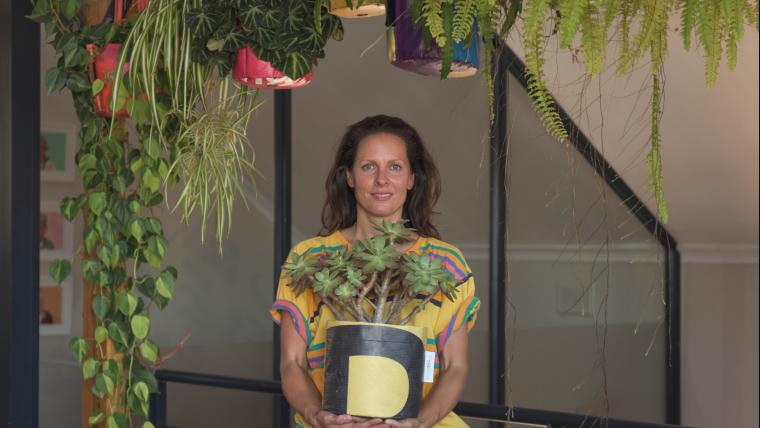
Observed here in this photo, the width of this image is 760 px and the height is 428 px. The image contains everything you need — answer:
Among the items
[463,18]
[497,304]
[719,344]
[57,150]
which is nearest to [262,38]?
[463,18]

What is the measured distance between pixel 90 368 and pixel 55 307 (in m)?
1.38

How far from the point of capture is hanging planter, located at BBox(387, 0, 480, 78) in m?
1.60

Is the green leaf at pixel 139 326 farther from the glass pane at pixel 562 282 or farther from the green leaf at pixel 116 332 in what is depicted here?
the glass pane at pixel 562 282

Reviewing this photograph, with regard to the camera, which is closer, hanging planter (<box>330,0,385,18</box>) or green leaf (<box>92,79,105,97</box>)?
hanging planter (<box>330,0,385,18</box>)

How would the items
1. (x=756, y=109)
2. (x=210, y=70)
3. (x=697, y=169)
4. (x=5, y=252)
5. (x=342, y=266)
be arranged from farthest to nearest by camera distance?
1. (x=697, y=169)
2. (x=756, y=109)
3. (x=5, y=252)
4. (x=210, y=70)
5. (x=342, y=266)

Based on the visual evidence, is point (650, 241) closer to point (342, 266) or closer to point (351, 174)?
point (351, 174)

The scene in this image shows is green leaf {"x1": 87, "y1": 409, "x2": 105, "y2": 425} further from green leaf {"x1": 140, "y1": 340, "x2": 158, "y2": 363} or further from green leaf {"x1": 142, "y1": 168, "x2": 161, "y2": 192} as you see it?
green leaf {"x1": 142, "y1": 168, "x2": 161, "y2": 192}

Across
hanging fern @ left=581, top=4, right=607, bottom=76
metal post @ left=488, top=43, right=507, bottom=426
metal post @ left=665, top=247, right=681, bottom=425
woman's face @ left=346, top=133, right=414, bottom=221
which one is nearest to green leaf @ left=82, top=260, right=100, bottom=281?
woman's face @ left=346, top=133, right=414, bottom=221

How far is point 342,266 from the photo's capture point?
1.52 m

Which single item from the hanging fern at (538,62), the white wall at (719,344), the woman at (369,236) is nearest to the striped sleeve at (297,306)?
the woman at (369,236)

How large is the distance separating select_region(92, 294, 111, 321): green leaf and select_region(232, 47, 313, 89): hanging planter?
0.76 metres

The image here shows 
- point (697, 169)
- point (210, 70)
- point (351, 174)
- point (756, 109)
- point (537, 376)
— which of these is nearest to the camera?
point (351, 174)

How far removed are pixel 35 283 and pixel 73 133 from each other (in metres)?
1.45

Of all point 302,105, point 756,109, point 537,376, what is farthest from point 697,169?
point 302,105
